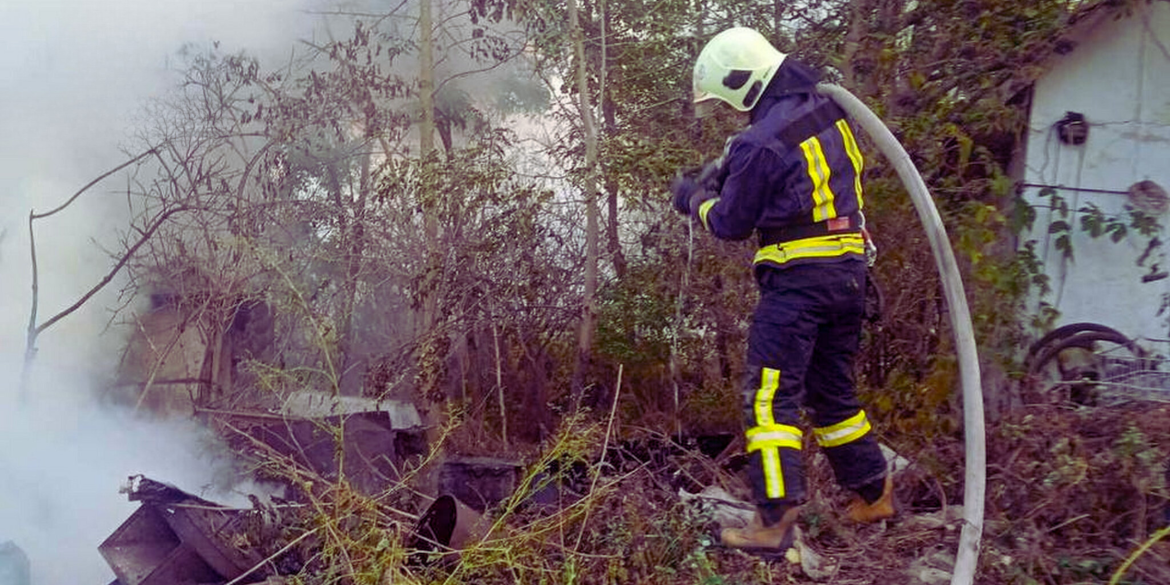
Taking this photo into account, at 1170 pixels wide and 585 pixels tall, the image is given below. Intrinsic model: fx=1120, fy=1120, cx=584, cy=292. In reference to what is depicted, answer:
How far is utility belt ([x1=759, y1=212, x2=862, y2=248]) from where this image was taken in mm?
4000

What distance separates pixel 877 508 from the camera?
440 cm

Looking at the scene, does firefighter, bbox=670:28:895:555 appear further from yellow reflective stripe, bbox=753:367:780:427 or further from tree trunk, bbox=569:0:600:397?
tree trunk, bbox=569:0:600:397

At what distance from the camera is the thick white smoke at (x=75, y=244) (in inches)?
219

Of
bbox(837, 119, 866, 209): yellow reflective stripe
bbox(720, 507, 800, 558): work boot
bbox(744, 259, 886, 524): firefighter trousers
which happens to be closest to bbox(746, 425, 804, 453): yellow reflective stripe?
bbox(744, 259, 886, 524): firefighter trousers

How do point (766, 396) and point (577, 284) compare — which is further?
point (577, 284)

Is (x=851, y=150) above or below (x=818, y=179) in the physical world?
above

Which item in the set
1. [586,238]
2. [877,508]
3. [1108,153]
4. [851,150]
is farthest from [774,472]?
[1108,153]

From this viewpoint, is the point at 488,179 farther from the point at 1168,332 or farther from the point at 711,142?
the point at 1168,332

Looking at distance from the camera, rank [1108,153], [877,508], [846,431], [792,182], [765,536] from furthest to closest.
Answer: [1108,153] < [877,508] < [846,431] < [765,536] < [792,182]

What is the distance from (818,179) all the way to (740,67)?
19.4 inches

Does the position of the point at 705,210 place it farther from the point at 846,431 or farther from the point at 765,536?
the point at 765,536

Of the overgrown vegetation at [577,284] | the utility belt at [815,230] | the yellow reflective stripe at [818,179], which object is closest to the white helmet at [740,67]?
the yellow reflective stripe at [818,179]

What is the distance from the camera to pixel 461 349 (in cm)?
626

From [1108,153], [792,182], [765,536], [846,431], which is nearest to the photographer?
[792,182]
